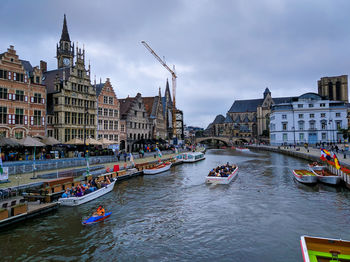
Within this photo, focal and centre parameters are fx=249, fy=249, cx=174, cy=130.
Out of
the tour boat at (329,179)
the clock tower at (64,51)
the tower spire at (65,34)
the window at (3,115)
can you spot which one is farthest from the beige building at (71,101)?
the tour boat at (329,179)

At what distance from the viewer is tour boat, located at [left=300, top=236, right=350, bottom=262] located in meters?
9.61

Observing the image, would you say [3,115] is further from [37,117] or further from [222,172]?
[222,172]

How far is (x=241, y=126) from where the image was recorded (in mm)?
156875

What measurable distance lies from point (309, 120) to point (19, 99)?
89462 mm

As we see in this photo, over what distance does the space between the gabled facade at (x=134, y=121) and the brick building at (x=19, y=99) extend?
839 inches

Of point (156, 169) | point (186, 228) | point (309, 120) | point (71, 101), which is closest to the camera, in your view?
point (186, 228)

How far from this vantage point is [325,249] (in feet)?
33.3

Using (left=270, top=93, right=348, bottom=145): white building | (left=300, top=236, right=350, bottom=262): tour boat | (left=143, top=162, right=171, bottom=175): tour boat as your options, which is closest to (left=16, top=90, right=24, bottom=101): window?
(left=143, top=162, right=171, bottom=175): tour boat

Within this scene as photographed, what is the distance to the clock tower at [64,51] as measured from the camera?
58594 mm

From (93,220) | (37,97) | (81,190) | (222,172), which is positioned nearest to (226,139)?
(222,172)

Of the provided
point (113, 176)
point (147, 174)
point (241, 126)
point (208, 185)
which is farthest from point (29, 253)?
point (241, 126)

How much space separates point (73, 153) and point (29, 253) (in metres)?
28.1

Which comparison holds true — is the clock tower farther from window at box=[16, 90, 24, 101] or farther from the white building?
the white building

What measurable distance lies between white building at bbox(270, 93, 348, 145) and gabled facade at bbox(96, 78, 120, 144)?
63.2 m
